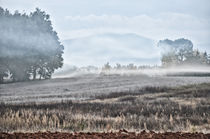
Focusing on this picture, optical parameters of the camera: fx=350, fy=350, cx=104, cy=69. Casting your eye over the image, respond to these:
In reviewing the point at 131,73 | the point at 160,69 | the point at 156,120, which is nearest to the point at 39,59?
the point at 131,73

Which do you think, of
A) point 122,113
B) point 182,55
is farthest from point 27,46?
point 122,113

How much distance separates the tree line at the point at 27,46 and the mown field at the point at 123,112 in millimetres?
9041

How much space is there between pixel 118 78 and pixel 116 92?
310 inches

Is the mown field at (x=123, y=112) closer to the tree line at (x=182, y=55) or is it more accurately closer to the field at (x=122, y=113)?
the field at (x=122, y=113)

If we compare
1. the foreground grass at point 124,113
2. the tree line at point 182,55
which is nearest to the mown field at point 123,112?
the foreground grass at point 124,113

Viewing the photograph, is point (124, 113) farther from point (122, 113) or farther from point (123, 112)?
point (122, 113)

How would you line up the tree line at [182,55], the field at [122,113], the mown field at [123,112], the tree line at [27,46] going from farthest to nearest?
the tree line at [27,46] < the tree line at [182,55] < the mown field at [123,112] < the field at [122,113]

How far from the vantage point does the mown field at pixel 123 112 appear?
810 cm

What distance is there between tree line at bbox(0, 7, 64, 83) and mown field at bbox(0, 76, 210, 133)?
9.04m

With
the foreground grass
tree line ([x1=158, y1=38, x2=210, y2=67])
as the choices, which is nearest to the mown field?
the foreground grass

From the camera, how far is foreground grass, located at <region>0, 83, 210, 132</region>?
8.12 meters

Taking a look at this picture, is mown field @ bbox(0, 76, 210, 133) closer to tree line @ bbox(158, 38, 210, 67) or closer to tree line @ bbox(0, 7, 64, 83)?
tree line @ bbox(158, 38, 210, 67)

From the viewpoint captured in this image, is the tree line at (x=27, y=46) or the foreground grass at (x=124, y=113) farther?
the tree line at (x=27, y=46)

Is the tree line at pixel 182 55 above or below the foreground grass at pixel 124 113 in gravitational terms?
above
